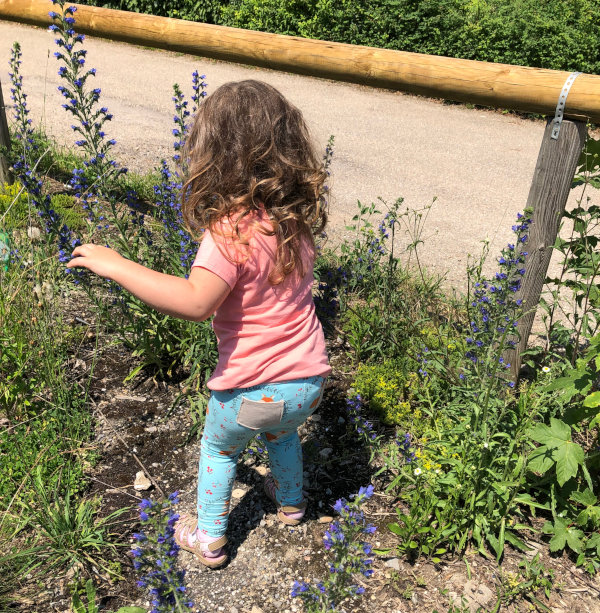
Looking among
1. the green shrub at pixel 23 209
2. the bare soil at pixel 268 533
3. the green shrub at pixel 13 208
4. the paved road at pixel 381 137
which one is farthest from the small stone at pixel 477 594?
the green shrub at pixel 13 208

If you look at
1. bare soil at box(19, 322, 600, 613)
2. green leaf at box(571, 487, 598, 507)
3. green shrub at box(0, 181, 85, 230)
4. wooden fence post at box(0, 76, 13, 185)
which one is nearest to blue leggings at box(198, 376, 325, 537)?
bare soil at box(19, 322, 600, 613)

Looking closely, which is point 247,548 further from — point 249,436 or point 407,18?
point 407,18

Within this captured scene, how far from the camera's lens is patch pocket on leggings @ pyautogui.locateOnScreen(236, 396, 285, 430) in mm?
2107

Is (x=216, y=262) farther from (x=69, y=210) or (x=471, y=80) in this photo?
(x=69, y=210)

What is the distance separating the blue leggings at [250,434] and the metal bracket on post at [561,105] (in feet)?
4.81

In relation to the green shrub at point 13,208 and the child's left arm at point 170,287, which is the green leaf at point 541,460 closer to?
the child's left arm at point 170,287

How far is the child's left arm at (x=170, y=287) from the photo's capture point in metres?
1.88

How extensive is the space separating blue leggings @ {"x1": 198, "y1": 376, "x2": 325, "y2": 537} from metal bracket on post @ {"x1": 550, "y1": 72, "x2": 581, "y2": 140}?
1467 millimetres

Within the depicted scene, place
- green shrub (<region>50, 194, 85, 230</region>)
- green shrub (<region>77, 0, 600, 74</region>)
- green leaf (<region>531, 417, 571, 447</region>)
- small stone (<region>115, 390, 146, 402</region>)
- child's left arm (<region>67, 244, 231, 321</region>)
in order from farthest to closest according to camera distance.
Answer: green shrub (<region>77, 0, 600, 74</region>) → green shrub (<region>50, 194, 85, 230</region>) → small stone (<region>115, 390, 146, 402</region>) → green leaf (<region>531, 417, 571, 447</region>) → child's left arm (<region>67, 244, 231, 321</region>)

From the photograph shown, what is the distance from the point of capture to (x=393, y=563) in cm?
244

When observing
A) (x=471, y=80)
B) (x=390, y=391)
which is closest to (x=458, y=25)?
(x=471, y=80)

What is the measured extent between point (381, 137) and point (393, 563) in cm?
582

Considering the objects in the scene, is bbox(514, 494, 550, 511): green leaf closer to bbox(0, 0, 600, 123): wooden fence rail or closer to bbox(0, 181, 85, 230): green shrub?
bbox(0, 0, 600, 123): wooden fence rail

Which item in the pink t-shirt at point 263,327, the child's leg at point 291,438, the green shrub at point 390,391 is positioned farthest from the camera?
the green shrub at point 390,391
